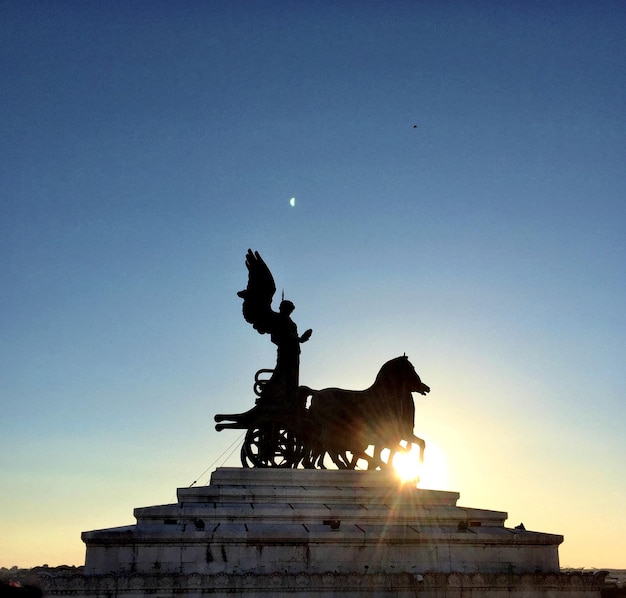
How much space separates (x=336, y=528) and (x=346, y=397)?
5654 mm

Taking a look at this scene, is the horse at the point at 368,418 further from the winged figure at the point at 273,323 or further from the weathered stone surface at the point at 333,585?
the weathered stone surface at the point at 333,585

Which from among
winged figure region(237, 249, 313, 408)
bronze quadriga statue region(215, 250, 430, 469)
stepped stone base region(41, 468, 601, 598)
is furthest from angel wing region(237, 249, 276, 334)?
stepped stone base region(41, 468, 601, 598)

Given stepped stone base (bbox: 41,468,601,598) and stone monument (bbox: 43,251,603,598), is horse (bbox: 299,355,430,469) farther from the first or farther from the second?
stepped stone base (bbox: 41,468,601,598)

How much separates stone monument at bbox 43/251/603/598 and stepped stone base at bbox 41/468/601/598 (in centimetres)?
3

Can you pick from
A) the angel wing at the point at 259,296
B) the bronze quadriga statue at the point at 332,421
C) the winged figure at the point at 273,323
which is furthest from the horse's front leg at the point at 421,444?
the angel wing at the point at 259,296

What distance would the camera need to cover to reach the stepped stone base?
18.9 meters

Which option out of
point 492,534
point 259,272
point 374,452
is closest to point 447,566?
point 492,534

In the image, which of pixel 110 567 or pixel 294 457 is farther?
pixel 294 457

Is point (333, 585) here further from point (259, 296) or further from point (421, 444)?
point (259, 296)

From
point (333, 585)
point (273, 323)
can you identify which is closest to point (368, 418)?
point (273, 323)

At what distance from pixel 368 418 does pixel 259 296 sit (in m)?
5.97

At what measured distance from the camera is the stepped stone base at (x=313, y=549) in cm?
1894

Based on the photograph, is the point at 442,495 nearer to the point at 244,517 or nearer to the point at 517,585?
the point at 517,585

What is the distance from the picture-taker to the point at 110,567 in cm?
1916
